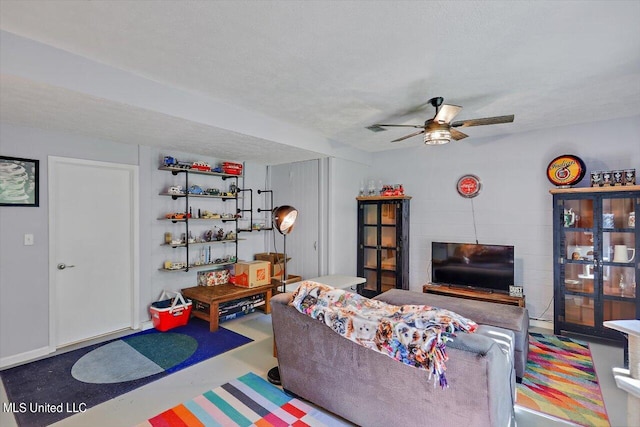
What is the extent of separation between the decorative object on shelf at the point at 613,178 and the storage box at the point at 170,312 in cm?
494

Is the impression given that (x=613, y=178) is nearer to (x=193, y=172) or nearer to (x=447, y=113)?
(x=447, y=113)

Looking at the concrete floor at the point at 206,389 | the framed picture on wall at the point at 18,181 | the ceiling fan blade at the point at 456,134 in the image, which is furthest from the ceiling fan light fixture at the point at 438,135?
the framed picture on wall at the point at 18,181

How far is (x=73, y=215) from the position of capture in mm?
3502

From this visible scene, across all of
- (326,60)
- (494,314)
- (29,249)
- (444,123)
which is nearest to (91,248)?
(29,249)

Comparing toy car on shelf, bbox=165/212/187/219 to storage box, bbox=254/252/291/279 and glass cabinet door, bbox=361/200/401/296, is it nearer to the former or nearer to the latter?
storage box, bbox=254/252/291/279

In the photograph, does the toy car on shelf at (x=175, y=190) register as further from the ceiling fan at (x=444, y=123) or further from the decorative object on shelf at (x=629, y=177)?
the decorative object on shelf at (x=629, y=177)

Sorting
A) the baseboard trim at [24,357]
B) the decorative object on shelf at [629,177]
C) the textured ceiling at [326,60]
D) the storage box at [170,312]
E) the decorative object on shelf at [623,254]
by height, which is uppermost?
the textured ceiling at [326,60]

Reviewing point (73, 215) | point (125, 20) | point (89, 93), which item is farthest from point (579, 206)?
point (73, 215)

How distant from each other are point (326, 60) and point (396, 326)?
1.86 metres

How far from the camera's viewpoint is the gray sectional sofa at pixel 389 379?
160 centimetres

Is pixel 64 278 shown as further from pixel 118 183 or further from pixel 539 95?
pixel 539 95

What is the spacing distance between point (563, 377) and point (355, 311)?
214cm

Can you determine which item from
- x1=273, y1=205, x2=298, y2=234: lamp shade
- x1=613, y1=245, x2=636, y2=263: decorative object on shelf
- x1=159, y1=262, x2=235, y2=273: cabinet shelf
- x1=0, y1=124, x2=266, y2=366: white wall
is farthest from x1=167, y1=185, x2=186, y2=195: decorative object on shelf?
x1=613, y1=245, x2=636, y2=263: decorative object on shelf

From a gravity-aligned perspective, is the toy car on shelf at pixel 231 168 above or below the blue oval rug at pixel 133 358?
above
